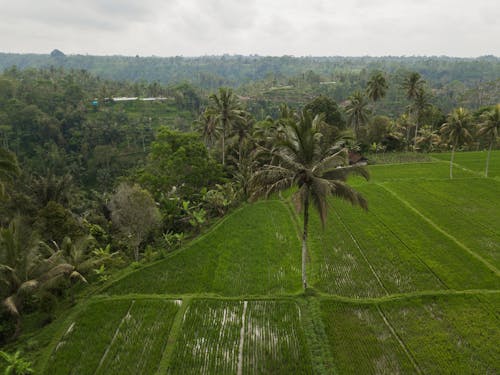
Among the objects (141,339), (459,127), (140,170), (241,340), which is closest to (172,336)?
(141,339)

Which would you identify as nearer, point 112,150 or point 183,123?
point 112,150

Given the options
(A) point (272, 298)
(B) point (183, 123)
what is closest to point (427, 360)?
(A) point (272, 298)

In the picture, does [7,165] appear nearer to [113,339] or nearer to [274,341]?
[113,339]


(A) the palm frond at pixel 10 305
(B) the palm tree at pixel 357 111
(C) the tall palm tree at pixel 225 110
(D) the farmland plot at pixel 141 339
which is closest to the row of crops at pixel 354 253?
(D) the farmland plot at pixel 141 339

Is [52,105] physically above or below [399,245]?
above

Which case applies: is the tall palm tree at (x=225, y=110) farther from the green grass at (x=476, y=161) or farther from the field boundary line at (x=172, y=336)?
the green grass at (x=476, y=161)

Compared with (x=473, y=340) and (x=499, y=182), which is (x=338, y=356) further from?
(x=499, y=182)
